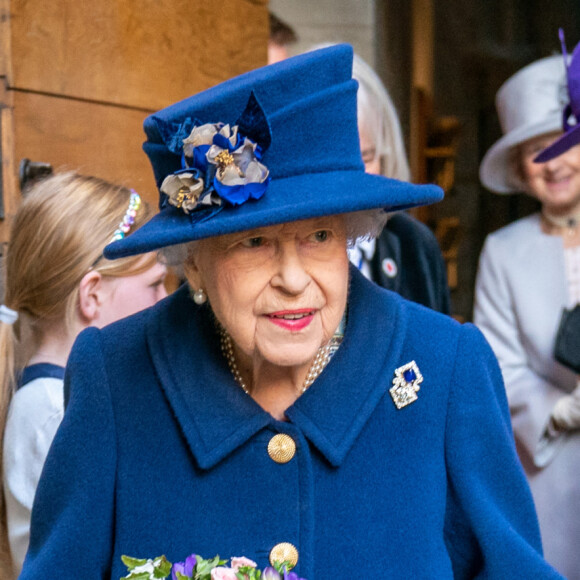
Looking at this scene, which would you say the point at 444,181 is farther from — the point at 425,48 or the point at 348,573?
the point at 348,573

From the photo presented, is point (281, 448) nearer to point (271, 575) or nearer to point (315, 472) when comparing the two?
point (315, 472)

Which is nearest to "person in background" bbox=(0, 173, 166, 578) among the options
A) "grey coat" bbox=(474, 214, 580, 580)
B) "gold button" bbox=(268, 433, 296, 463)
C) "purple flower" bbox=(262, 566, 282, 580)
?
"gold button" bbox=(268, 433, 296, 463)

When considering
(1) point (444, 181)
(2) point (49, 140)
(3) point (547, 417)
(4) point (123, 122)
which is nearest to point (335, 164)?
(2) point (49, 140)

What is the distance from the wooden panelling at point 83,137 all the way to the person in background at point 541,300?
1.33 metres

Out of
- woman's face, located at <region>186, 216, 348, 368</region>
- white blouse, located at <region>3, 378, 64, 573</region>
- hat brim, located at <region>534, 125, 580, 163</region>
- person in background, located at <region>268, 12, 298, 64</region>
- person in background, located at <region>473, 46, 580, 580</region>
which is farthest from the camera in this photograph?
person in background, located at <region>268, 12, 298, 64</region>

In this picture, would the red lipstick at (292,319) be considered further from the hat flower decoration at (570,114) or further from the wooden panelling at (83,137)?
the hat flower decoration at (570,114)

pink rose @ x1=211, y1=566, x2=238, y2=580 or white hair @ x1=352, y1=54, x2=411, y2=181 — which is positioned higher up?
white hair @ x1=352, y1=54, x2=411, y2=181

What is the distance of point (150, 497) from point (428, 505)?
48 cm

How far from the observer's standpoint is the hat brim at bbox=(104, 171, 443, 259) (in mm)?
1343

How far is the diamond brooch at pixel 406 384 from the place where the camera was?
1.58 meters

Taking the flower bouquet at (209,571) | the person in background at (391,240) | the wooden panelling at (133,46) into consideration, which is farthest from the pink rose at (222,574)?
the person in background at (391,240)

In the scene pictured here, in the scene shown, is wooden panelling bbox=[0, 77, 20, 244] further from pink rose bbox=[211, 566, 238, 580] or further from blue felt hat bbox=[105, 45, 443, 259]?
pink rose bbox=[211, 566, 238, 580]

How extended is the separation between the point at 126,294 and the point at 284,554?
905mm

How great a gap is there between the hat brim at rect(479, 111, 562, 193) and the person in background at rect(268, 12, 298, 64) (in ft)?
3.18
